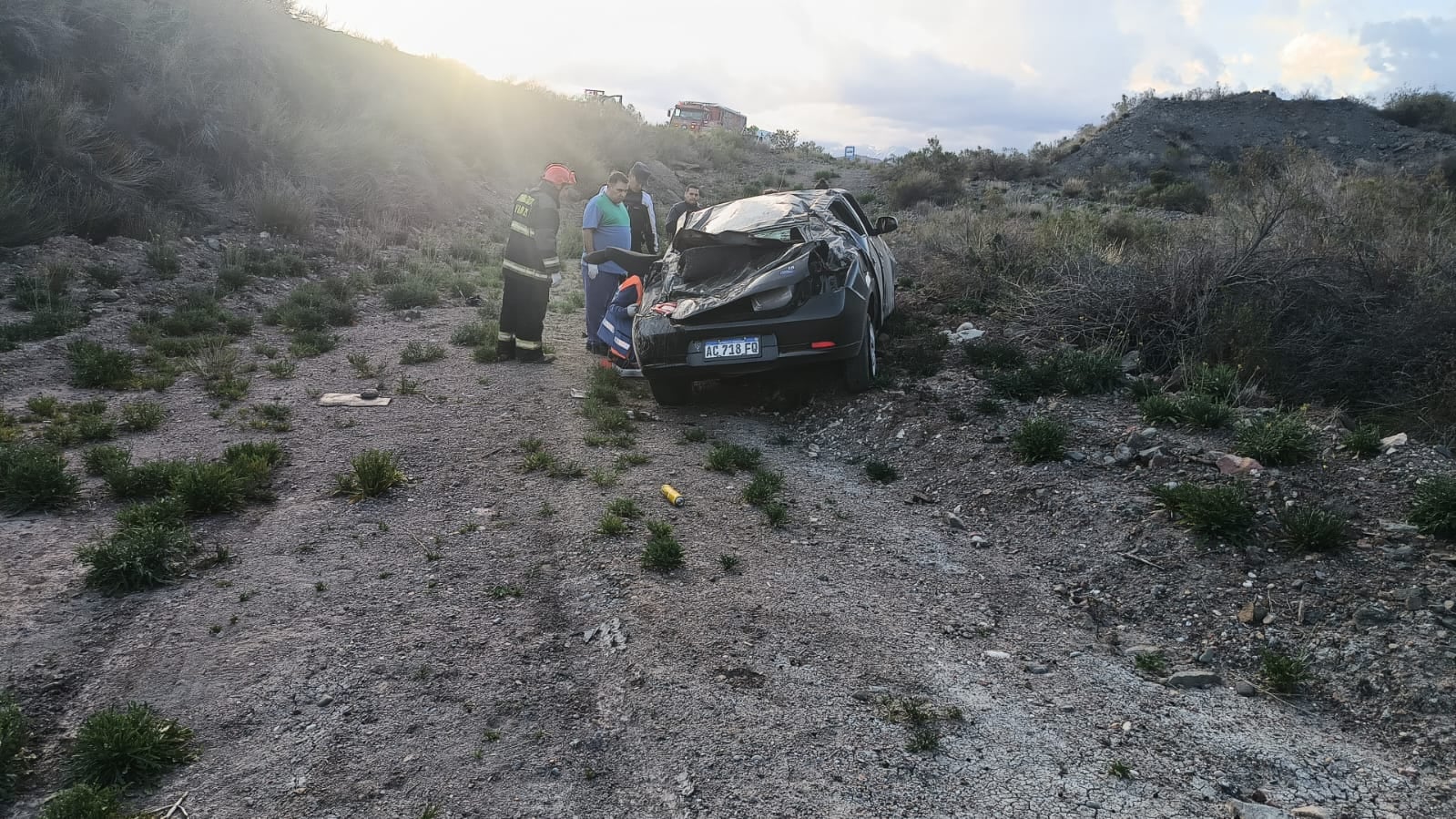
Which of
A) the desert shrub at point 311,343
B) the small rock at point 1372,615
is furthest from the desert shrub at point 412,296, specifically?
the small rock at point 1372,615

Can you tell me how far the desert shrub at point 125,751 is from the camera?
258cm

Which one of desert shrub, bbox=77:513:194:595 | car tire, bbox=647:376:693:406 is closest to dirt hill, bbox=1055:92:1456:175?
car tire, bbox=647:376:693:406

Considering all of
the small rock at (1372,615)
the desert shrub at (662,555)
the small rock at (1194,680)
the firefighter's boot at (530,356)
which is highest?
the small rock at (1372,615)

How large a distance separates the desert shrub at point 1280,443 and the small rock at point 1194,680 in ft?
6.49

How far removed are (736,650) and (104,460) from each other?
4.33m

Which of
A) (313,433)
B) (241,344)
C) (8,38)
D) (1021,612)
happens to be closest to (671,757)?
(1021,612)

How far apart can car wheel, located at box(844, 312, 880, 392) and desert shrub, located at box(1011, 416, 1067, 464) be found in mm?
1550

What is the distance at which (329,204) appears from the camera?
46.7ft

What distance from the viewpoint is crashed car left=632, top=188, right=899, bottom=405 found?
238 inches

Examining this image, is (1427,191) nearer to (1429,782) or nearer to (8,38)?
(1429,782)

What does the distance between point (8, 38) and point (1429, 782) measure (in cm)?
1783

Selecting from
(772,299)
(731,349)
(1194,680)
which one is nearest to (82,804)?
(1194,680)

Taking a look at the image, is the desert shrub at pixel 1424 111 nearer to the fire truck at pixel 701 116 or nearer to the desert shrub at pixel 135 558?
the fire truck at pixel 701 116

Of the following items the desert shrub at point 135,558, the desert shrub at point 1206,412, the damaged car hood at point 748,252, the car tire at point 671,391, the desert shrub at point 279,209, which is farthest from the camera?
the desert shrub at point 279,209
